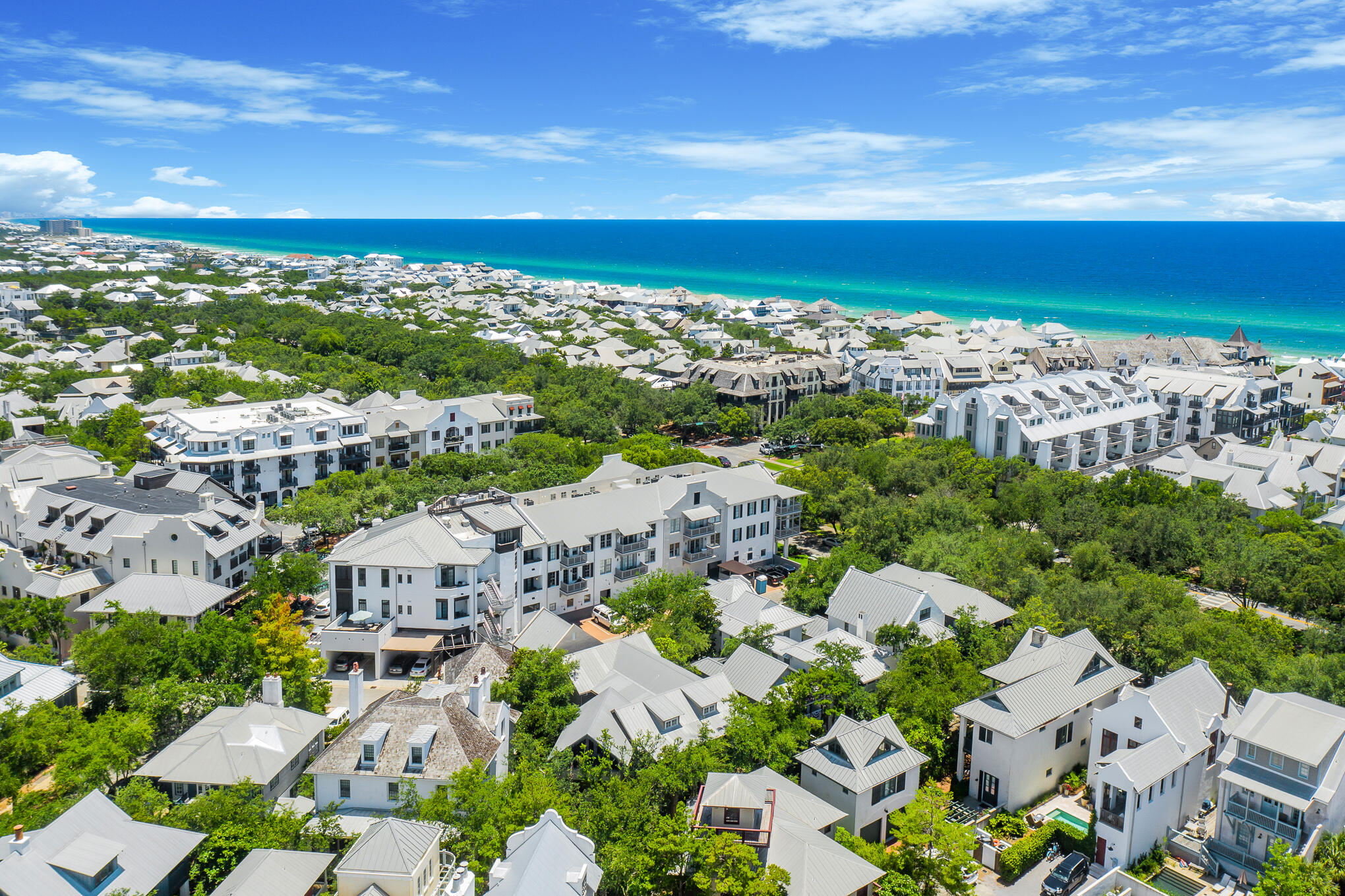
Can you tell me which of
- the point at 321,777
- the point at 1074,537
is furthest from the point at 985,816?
the point at 1074,537

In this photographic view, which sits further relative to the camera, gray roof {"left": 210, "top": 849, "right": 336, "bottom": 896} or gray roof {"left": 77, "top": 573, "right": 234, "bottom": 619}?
gray roof {"left": 77, "top": 573, "right": 234, "bottom": 619}

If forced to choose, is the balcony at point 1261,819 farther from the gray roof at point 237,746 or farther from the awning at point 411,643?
the gray roof at point 237,746

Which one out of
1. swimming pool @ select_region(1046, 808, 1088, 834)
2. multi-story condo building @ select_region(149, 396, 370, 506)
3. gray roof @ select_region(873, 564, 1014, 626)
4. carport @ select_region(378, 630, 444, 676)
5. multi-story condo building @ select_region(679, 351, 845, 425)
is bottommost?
swimming pool @ select_region(1046, 808, 1088, 834)

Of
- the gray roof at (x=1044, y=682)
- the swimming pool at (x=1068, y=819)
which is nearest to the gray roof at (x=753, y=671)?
the gray roof at (x=1044, y=682)

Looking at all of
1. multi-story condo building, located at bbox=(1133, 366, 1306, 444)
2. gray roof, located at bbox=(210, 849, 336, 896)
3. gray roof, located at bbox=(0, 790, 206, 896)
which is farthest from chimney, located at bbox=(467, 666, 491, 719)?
multi-story condo building, located at bbox=(1133, 366, 1306, 444)

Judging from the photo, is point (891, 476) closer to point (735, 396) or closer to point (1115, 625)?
point (1115, 625)

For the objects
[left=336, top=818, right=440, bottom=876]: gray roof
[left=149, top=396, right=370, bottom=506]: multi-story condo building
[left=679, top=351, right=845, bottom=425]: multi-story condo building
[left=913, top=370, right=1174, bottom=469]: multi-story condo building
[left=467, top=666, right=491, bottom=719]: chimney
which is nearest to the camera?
[left=336, top=818, right=440, bottom=876]: gray roof

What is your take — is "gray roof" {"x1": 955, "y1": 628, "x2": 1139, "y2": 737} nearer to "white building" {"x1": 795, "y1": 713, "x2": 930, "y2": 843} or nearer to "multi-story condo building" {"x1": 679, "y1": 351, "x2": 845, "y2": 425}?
"white building" {"x1": 795, "y1": 713, "x2": 930, "y2": 843}
